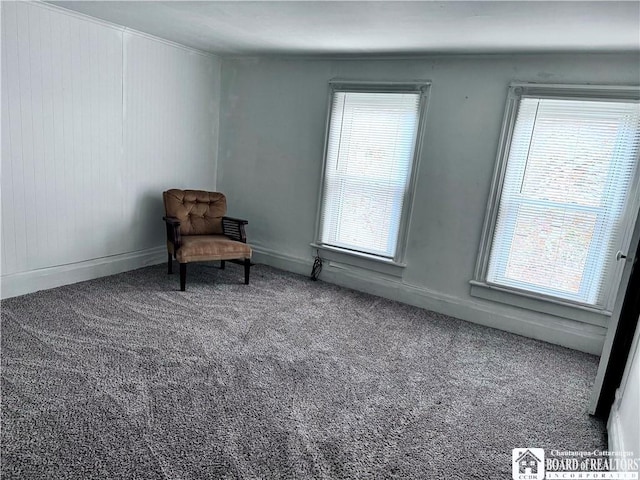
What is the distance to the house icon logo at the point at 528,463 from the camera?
1959 millimetres

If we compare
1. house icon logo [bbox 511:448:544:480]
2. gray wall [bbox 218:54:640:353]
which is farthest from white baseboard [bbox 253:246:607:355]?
house icon logo [bbox 511:448:544:480]

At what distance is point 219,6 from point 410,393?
2662 mm

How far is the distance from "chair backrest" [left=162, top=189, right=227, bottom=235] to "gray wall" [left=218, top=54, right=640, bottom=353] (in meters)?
0.55

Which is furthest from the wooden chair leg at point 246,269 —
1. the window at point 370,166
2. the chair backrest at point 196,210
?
the window at point 370,166

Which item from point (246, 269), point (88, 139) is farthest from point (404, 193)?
point (88, 139)

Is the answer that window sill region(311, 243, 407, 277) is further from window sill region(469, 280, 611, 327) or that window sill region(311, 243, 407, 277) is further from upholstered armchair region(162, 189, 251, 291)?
upholstered armchair region(162, 189, 251, 291)

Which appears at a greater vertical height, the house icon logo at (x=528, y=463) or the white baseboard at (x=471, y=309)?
the white baseboard at (x=471, y=309)

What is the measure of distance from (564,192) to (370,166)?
1.64m

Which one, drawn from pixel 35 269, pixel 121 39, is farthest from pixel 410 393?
pixel 121 39

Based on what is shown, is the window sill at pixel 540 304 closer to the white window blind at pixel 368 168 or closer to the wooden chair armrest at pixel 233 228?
the white window blind at pixel 368 168

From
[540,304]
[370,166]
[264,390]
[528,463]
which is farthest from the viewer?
[370,166]

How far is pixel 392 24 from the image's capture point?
2.77 metres

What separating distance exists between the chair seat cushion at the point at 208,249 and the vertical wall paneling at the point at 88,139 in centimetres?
76

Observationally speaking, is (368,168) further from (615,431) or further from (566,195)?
(615,431)
